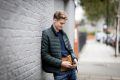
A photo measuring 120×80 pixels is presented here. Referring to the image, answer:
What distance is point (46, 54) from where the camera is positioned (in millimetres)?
6148

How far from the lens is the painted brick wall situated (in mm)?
4598

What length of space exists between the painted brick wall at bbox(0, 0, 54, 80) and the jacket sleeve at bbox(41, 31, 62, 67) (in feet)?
0.43

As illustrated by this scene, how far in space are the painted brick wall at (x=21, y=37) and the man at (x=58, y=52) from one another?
223 mm

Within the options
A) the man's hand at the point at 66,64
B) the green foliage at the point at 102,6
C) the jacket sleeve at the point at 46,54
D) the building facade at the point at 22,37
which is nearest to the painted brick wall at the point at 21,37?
the building facade at the point at 22,37

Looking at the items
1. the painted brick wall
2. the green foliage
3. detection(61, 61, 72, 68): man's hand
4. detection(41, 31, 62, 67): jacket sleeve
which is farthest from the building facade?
the green foliage

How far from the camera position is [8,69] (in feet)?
15.6

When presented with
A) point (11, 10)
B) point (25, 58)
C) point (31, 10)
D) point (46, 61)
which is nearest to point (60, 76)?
point (46, 61)

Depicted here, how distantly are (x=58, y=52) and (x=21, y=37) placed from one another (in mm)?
946

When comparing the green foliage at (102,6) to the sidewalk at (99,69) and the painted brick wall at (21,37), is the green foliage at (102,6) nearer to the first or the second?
the sidewalk at (99,69)

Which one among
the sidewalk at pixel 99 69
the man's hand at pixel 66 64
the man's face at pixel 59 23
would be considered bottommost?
the sidewalk at pixel 99 69

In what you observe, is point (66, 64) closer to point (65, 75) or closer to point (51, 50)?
point (65, 75)

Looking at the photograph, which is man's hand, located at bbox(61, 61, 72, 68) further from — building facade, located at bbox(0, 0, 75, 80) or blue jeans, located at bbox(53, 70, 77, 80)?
building facade, located at bbox(0, 0, 75, 80)

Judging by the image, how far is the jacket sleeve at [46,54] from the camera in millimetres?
5988

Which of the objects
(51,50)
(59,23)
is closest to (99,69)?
(51,50)
